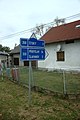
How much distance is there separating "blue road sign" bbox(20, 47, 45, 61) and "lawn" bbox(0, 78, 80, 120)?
188cm

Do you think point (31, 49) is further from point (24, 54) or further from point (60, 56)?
point (60, 56)

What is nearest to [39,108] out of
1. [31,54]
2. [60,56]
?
[31,54]

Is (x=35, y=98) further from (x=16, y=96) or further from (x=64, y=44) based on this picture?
(x=64, y=44)

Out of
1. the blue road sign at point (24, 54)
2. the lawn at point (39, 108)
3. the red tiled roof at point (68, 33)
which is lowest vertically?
the lawn at point (39, 108)

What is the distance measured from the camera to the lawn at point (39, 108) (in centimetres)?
607

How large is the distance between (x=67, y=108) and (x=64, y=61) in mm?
13103

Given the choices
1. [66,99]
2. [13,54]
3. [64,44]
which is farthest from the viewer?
[13,54]

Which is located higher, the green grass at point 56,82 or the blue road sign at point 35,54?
the blue road sign at point 35,54

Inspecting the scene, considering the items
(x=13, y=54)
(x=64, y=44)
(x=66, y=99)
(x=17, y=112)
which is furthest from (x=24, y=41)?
(x=13, y=54)

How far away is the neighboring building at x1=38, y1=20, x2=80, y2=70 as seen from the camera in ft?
60.4

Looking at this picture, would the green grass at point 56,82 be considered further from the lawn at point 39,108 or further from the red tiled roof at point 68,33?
the red tiled roof at point 68,33

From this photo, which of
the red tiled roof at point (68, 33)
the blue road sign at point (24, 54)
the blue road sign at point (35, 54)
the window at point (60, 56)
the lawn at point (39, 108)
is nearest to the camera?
the lawn at point (39, 108)

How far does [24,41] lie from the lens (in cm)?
720

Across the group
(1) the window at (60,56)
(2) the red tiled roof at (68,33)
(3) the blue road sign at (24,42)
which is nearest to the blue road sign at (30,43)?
(3) the blue road sign at (24,42)
